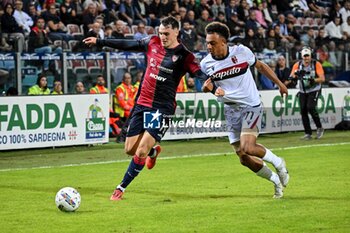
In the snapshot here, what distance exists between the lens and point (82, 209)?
1102 cm

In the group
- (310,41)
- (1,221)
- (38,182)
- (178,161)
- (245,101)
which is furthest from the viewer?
(310,41)

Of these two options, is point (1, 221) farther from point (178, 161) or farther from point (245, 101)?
point (178, 161)

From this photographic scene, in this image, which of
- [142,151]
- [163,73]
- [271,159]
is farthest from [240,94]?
[142,151]

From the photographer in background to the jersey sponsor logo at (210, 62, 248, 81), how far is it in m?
10.5

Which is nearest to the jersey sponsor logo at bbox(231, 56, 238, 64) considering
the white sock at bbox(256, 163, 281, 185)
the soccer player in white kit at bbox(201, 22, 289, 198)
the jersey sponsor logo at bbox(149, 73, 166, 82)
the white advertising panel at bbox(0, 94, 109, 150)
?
the soccer player in white kit at bbox(201, 22, 289, 198)

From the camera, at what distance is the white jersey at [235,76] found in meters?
11.8

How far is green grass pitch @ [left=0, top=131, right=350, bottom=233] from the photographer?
977 cm

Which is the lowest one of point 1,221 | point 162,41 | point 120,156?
point 120,156

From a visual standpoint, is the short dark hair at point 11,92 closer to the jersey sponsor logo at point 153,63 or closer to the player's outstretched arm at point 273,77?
the jersey sponsor logo at point 153,63

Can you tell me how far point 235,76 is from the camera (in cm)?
1183

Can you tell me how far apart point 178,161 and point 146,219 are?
7314mm

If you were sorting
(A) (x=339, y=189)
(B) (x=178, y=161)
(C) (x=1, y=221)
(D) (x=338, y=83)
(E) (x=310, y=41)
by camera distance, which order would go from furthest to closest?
(E) (x=310, y=41) → (D) (x=338, y=83) → (B) (x=178, y=161) → (A) (x=339, y=189) → (C) (x=1, y=221)

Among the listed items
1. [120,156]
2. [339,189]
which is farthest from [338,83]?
[339,189]

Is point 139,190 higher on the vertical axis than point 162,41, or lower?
lower
